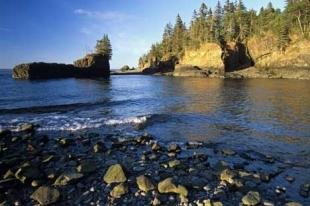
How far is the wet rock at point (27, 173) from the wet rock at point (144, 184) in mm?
4949

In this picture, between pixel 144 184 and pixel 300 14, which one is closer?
pixel 144 184

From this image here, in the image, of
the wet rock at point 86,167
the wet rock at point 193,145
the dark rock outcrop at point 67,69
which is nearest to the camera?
the wet rock at point 86,167

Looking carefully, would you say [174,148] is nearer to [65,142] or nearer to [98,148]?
[98,148]

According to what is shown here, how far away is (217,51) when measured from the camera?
11962 centimetres

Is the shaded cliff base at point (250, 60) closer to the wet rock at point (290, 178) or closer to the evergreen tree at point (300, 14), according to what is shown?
the evergreen tree at point (300, 14)

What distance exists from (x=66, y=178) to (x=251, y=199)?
27.5 feet

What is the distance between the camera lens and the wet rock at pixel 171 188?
14.1 metres

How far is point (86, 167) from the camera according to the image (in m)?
17.2

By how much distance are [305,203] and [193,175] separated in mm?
5177

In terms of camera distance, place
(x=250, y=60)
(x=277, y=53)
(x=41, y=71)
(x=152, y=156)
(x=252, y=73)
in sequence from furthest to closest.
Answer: (x=250, y=60), (x=41, y=71), (x=277, y=53), (x=252, y=73), (x=152, y=156)

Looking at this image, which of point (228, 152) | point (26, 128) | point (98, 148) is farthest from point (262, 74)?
point (98, 148)

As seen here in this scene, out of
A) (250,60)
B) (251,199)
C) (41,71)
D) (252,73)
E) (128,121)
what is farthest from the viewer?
(250,60)

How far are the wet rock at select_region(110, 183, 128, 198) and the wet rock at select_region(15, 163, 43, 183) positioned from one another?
13.8 feet

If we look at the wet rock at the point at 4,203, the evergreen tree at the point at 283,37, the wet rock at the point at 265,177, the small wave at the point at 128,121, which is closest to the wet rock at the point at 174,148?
the wet rock at the point at 265,177
